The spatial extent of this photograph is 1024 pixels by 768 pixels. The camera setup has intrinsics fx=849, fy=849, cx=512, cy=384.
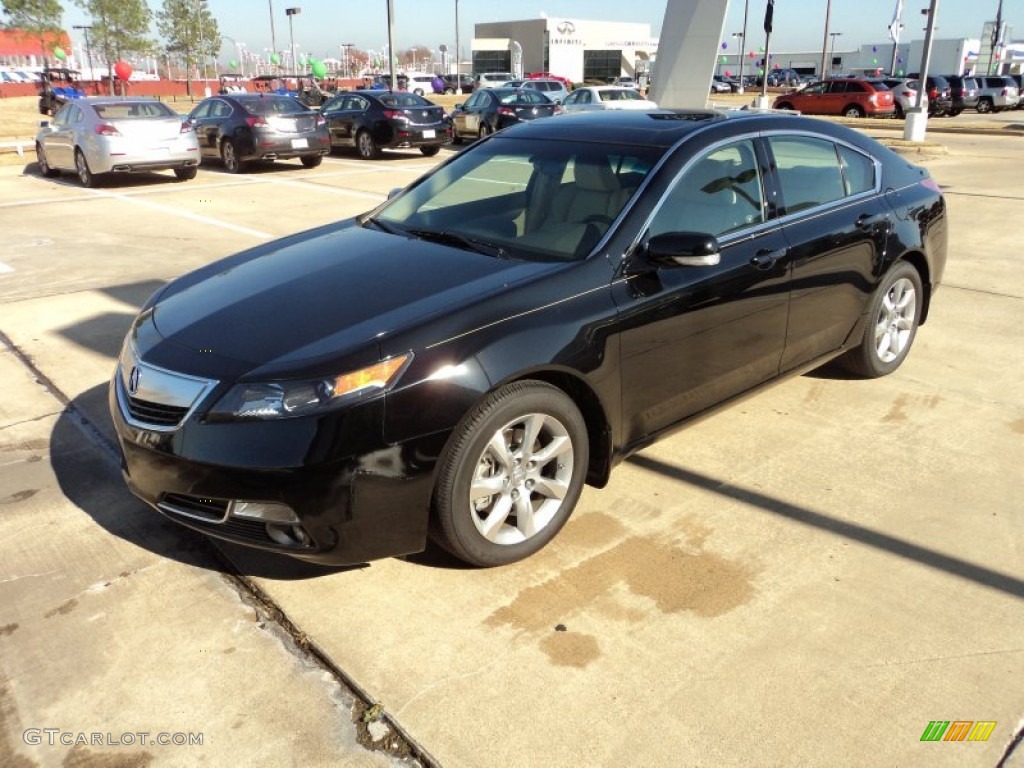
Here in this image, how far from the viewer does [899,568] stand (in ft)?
10.7

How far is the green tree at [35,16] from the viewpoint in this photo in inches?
1831

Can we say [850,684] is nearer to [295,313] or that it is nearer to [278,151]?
[295,313]

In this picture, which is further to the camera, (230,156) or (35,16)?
(35,16)

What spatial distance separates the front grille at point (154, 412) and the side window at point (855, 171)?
11.8ft

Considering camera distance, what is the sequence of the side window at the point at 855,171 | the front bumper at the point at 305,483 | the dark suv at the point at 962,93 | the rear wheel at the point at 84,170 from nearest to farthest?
the front bumper at the point at 305,483
the side window at the point at 855,171
the rear wheel at the point at 84,170
the dark suv at the point at 962,93

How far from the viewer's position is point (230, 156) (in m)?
16.4

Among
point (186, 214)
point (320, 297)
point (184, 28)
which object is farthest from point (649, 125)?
point (184, 28)

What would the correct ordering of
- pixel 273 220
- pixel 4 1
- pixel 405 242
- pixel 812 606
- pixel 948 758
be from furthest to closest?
1. pixel 4 1
2. pixel 273 220
3. pixel 405 242
4. pixel 812 606
5. pixel 948 758

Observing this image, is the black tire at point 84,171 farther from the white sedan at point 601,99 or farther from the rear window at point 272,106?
the white sedan at point 601,99

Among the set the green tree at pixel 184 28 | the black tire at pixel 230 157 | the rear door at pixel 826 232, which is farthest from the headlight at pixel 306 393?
the green tree at pixel 184 28

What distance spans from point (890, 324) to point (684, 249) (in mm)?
2390

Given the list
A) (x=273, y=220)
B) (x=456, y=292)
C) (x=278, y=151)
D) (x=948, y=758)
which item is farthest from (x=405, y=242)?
(x=278, y=151)

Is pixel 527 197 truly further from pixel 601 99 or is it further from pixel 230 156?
pixel 601 99

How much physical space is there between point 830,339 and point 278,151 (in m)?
13.5
